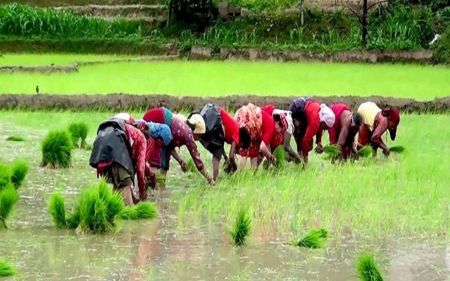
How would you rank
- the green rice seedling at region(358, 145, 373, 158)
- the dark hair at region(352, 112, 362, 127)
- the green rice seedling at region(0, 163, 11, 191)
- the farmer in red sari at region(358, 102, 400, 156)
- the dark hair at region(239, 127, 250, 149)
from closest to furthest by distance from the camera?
the green rice seedling at region(0, 163, 11, 191)
the dark hair at region(239, 127, 250, 149)
the dark hair at region(352, 112, 362, 127)
the farmer in red sari at region(358, 102, 400, 156)
the green rice seedling at region(358, 145, 373, 158)

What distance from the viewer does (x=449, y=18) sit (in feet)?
85.8

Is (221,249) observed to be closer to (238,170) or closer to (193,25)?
(238,170)

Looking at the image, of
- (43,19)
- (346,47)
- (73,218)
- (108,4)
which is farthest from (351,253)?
(108,4)

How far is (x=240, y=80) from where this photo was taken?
18781mm

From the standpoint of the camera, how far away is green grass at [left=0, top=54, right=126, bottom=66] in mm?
21453

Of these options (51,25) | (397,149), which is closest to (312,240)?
(397,149)

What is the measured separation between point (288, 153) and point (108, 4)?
818 inches

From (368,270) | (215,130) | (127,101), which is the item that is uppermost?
(368,270)

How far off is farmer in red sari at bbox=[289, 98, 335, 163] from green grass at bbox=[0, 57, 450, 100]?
580cm

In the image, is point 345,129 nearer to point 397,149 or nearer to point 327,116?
point 327,116

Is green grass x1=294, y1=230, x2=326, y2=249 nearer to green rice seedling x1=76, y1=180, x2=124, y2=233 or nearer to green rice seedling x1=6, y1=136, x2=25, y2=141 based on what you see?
green rice seedling x1=76, y1=180, x2=124, y2=233

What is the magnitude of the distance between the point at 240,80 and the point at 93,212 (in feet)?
38.8

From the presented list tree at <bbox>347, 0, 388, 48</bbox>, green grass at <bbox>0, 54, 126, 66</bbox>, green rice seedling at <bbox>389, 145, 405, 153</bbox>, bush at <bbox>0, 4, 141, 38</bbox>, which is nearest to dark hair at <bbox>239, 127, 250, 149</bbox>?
green rice seedling at <bbox>389, 145, 405, 153</bbox>

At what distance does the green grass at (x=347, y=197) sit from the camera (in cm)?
771
